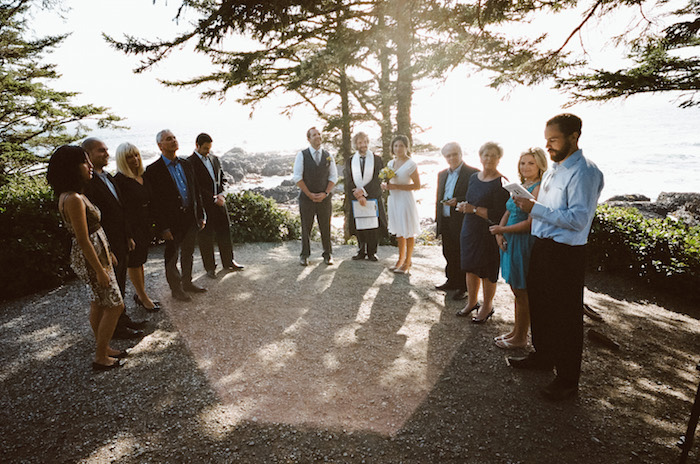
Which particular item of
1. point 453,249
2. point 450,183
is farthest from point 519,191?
point 453,249

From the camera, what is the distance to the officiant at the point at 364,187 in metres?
6.70

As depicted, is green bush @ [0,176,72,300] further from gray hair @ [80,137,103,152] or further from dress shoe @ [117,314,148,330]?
gray hair @ [80,137,103,152]

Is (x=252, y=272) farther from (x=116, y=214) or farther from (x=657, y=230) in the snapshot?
(x=657, y=230)

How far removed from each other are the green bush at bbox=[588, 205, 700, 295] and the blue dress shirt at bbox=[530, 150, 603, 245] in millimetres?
5123

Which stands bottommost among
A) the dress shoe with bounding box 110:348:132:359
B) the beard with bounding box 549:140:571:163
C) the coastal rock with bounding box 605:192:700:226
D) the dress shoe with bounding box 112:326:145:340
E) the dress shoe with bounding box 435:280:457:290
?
the dress shoe with bounding box 435:280:457:290

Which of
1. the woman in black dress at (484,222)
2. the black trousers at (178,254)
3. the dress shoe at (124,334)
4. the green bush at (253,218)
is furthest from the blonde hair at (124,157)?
the green bush at (253,218)

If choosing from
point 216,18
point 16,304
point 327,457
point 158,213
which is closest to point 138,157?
point 158,213

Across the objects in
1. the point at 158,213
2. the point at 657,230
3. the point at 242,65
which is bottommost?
the point at 657,230

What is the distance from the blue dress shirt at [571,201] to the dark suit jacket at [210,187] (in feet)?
15.9

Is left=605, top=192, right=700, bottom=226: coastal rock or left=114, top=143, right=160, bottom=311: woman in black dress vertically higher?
left=114, top=143, right=160, bottom=311: woman in black dress

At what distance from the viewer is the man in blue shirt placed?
8.92ft

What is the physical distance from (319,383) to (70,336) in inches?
127

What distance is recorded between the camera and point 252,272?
670 cm

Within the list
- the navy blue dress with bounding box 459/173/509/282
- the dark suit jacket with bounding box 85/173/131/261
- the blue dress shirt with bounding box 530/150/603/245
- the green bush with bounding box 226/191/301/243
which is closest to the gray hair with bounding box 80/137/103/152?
the dark suit jacket with bounding box 85/173/131/261
